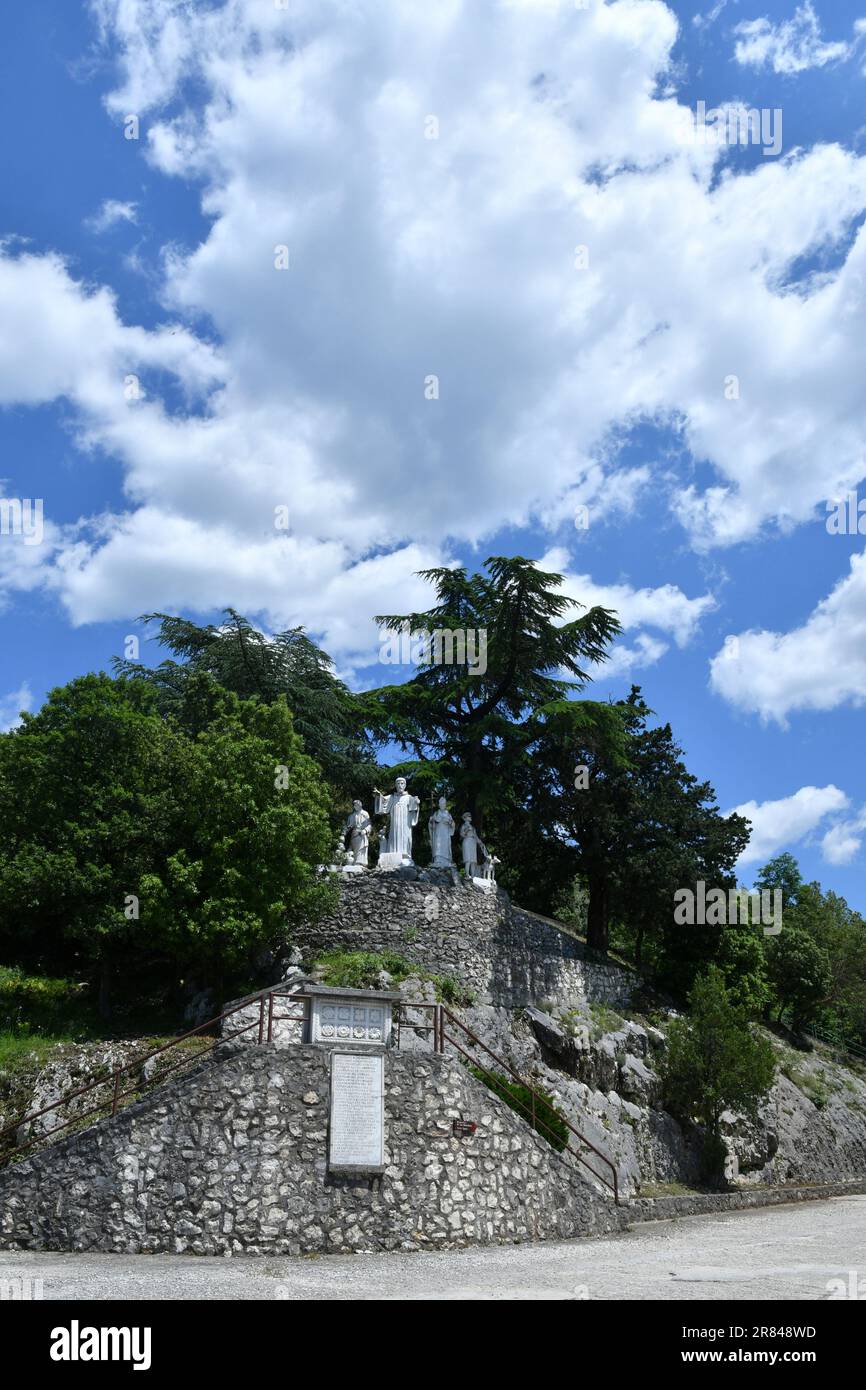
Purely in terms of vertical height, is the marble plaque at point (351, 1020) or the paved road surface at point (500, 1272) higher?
the marble plaque at point (351, 1020)

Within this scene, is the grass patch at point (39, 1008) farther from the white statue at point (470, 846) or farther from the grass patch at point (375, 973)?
the white statue at point (470, 846)

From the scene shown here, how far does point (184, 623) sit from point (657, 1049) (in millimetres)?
19759

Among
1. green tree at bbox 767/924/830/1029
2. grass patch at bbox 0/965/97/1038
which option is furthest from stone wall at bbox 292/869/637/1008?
green tree at bbox 767/924/830/1029

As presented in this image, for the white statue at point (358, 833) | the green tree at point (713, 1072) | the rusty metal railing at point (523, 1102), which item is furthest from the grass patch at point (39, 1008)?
the green tree at point (713, 1072)

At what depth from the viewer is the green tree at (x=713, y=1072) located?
2414 cm

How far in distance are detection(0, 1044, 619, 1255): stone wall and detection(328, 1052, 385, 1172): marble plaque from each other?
172mm

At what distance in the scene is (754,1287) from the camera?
1013 cm

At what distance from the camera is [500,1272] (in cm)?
1151

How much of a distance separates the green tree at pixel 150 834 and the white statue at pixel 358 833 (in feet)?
10.9

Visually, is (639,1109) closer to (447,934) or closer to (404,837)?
(447,934)

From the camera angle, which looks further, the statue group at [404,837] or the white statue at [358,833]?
the statue group at [404,837]

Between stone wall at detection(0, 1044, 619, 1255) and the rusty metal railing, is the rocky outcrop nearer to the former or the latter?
the rusty metal railing

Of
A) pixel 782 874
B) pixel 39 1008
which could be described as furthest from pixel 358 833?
pixel 782 874

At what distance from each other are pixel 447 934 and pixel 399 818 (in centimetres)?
384
